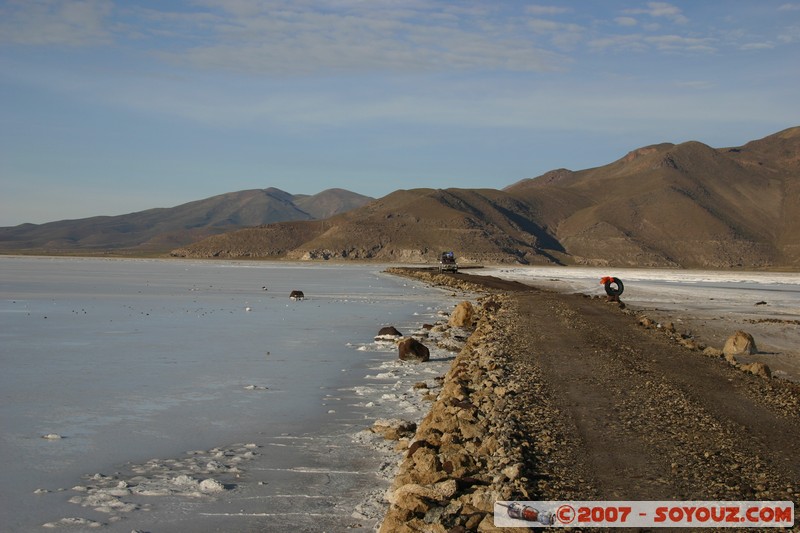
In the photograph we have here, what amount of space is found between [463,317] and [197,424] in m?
16.5

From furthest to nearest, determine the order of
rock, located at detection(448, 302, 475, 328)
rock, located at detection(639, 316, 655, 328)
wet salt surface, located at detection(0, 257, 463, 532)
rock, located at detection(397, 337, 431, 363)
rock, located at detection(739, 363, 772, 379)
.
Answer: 1. rock, located at detection(448, 302, 475, 328)
2. rock, located at detection(639, 316, 655, 328)
3. rock, located at detection(397, 337, 431, 363)
4. rock, located at detection(739, 363, 772, 379)
5. wet salt surface, located at detection(0, 257, 463, 532)

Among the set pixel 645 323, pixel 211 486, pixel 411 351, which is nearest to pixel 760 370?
pixel 411 351

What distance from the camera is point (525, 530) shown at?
5871 millimetres

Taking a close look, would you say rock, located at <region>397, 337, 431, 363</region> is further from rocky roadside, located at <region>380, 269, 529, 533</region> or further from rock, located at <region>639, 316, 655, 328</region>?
rock, located at <region>639, 316, 655, 328</region>

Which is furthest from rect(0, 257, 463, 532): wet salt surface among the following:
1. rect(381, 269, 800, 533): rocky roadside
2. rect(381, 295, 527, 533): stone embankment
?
rect(381, 269, 800, 533): rocky roadside

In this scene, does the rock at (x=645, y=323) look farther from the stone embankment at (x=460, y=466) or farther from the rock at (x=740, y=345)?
the stone embankment at (x=460, y=466)

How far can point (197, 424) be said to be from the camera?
36.5ft

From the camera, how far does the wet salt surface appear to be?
25.0 feet

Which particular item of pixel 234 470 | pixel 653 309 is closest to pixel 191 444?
pixel 234 470

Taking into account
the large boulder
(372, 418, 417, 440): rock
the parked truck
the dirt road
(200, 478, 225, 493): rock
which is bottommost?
(200, 478, 225, 493): rock

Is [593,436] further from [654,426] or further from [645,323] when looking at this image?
[645,323]

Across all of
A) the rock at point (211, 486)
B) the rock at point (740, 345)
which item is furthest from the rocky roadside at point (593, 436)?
the rock at point (740, 345)

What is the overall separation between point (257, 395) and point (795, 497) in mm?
8674

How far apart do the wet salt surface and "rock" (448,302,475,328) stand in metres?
3.69
